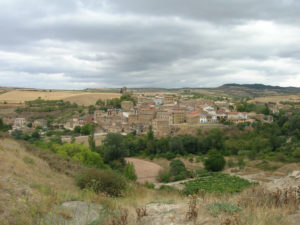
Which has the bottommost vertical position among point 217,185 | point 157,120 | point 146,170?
point 146,170

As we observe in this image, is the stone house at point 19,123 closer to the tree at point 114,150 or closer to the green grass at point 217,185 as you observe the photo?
the tree at point 114,150

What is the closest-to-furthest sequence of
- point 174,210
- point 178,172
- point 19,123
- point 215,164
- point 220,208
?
1. point 220,208
2. point 174,210
3. point 178,172
4. point 215,164
5. point 19,123

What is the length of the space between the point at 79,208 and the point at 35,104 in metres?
77.8

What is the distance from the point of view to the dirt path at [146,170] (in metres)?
27.8

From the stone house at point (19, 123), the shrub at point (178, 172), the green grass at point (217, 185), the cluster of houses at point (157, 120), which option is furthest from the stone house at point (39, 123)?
the green grass at point (217, 185)

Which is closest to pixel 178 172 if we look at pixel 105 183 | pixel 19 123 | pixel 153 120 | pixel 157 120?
pixel 105 183

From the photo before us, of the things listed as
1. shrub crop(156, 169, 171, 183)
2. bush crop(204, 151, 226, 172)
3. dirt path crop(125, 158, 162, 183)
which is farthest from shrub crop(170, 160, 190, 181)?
bush crop(204, 151, 226, 172)

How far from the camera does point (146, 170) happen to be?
3119 cm

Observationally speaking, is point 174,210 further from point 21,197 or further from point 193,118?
point 193,118

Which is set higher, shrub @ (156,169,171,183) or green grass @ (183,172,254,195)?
green grass @ (183,172,254,195)

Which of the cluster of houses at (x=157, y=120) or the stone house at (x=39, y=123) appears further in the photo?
the stone house at (x=39, y=123)

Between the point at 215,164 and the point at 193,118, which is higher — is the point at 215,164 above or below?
below

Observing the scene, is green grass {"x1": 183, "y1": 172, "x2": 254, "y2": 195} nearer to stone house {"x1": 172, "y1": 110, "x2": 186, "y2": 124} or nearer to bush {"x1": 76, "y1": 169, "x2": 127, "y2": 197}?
bush {"x1": 76, "y1": 169, "x2": 127, "y2": 197}

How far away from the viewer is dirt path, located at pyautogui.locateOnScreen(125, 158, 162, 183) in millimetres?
27837
